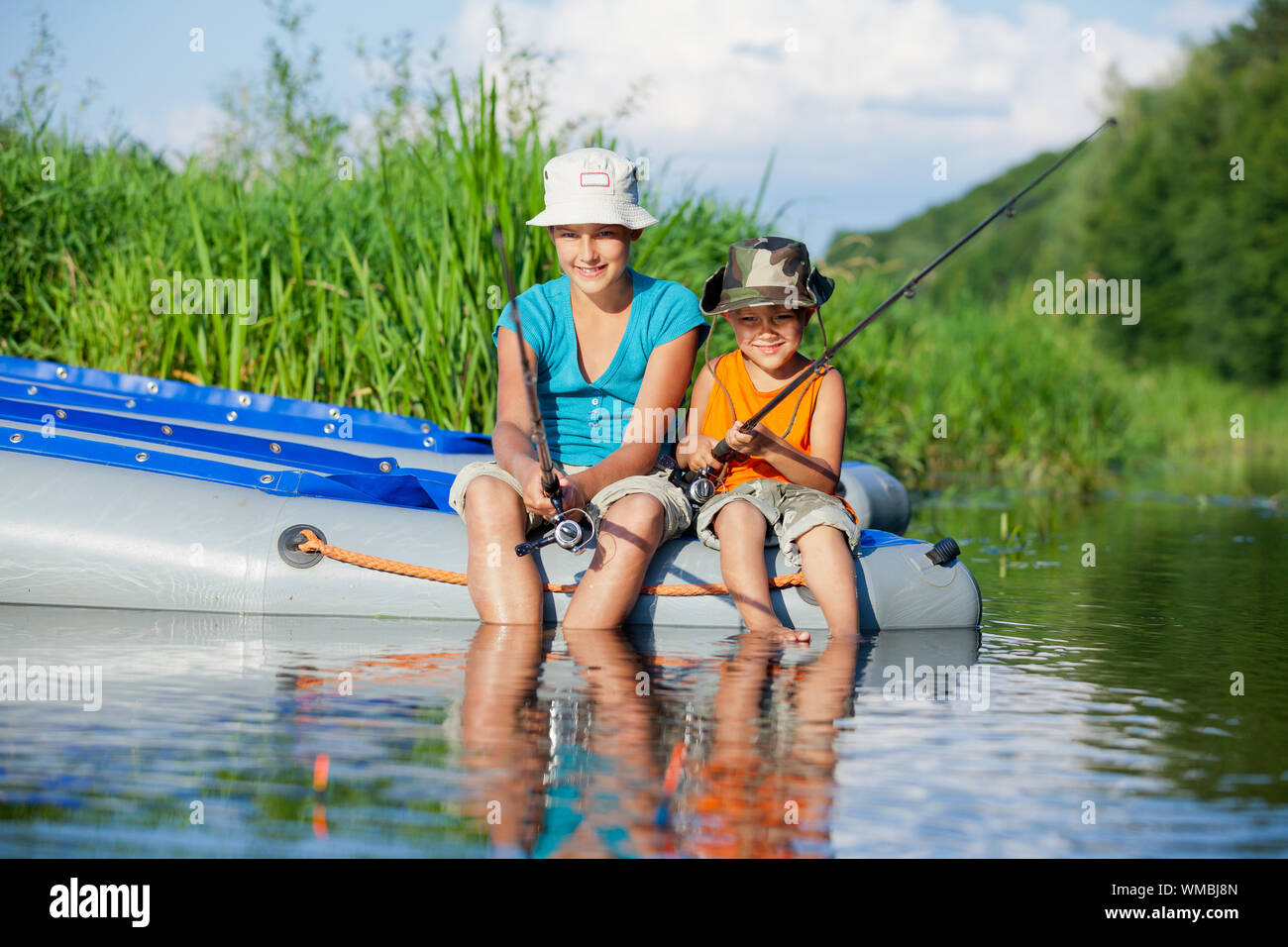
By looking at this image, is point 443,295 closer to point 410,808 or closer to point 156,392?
point 156,392

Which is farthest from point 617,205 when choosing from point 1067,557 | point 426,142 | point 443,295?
point 426,142

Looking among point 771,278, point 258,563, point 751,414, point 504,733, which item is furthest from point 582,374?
point 504,733

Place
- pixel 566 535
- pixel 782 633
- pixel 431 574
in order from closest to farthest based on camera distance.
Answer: pixel 566 535 < pixel 782 633 < pixel 431 574

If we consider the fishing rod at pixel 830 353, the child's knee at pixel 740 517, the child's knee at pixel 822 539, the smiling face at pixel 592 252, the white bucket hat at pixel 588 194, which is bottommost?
the child's knee at pixel 822 539

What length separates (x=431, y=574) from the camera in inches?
169

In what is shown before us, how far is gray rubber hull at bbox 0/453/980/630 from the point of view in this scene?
431 centimetres

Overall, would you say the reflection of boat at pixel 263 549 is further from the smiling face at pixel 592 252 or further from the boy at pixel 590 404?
the smiling face at pixel 592 252

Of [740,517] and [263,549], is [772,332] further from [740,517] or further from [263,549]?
[263,549]

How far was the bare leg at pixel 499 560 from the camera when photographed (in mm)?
4062

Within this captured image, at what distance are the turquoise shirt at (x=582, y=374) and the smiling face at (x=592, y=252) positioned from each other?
0.14 meters

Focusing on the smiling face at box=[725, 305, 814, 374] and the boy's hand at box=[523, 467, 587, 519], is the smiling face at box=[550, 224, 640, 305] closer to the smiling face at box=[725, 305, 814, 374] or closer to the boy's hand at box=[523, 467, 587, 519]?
the smiling face at box=[725, 305, 814, 374]

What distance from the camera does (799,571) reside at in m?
4.24

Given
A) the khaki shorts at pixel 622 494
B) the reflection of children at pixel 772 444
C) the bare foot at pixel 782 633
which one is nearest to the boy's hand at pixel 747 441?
the reflection of children at pixel 772 444

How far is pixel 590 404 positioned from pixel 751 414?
1.46 feet
